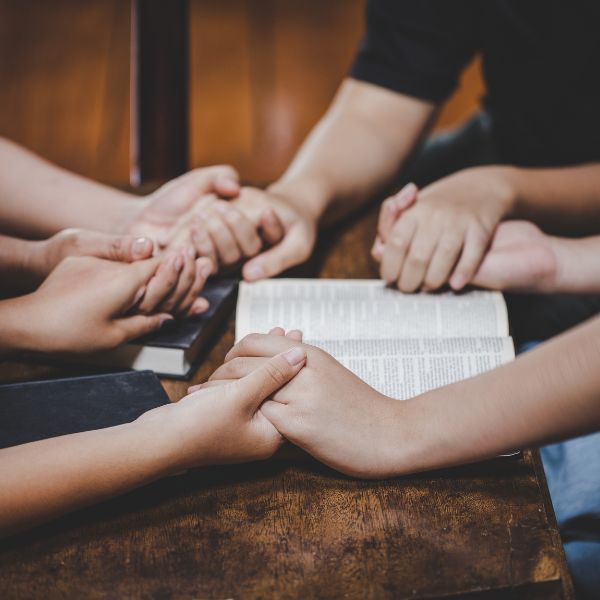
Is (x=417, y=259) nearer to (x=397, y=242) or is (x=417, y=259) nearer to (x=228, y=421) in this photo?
(x=397, y=242)

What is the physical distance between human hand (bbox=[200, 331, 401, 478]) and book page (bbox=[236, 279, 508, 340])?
0.10 metres

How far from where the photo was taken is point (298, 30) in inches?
116

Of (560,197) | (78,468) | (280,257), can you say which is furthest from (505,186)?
(78,468)

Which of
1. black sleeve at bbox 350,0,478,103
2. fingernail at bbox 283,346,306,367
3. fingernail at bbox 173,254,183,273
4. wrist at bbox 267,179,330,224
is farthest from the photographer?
black sleeve at bbox 350,0,478,103

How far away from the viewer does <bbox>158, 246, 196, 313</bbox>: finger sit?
2.14ft

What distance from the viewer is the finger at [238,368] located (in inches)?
21.5

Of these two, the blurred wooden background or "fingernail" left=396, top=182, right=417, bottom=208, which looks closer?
"fingernail" left=396, top=182, right=417, bottom=208

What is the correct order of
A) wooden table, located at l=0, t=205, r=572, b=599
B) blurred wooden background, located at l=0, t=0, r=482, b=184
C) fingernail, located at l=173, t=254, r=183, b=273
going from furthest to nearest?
blurred wooden background, located at l=0, t=0, r=482, b=184, fingernail, located at l=173, t=254, r=183, b=273, wooden table, located at l=0, t=205, r=572, b=599

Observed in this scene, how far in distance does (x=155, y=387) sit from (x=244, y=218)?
28 centimetres

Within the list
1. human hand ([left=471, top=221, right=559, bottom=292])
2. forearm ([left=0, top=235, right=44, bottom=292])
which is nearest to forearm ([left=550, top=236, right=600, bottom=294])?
human hand ([left=471, top=221, right=559, bottom=292])

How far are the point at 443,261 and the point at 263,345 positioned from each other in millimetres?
256

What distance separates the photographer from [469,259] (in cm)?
72

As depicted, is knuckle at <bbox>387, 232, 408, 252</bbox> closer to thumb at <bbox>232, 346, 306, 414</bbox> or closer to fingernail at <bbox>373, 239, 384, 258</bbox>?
fingernail at <bbox>373, 239, 384, 258</bbox>

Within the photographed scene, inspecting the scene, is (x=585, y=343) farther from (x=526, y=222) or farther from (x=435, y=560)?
(x=526, y=222)
